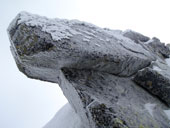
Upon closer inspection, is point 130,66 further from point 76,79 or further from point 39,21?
point 39,21

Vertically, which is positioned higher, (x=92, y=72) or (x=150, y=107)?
(x=92, y=72)

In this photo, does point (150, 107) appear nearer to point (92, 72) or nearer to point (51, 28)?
point (92, 72)

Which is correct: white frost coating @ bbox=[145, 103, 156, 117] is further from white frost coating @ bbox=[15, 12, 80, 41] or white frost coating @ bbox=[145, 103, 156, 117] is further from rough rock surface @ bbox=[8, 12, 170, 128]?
white frost coating @ bbox=[15, 12, 80, 41]

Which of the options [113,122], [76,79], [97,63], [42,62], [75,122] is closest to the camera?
[113,122]

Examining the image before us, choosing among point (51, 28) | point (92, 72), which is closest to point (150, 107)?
point (92, 72)

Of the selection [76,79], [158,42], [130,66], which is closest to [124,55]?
[130,66]

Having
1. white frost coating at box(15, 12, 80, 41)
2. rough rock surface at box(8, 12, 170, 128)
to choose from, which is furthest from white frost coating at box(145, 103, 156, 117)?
white frost coating at box(15, 12, 80, 41)

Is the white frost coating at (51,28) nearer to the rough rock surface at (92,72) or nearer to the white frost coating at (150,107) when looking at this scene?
the rough rock surface at (92,72)

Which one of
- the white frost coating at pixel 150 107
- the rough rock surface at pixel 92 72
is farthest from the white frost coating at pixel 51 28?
the white frost coating at pixel 150 107
